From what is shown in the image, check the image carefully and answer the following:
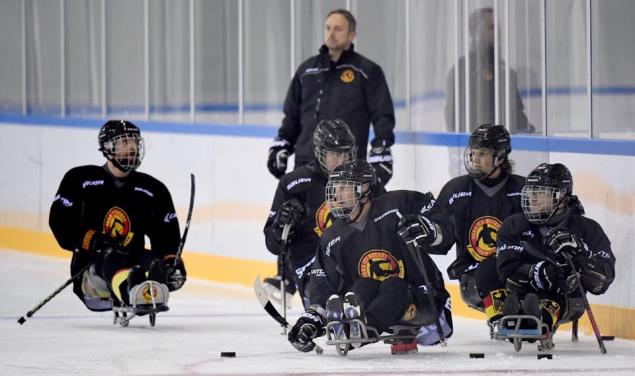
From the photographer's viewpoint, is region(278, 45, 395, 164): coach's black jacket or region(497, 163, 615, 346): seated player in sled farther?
region(278, 45, 395, 164): coach's black jacket

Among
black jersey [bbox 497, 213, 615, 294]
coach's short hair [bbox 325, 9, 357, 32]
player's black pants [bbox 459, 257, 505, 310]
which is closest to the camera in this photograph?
black jersey [bbox 497, 213, 615, 294]

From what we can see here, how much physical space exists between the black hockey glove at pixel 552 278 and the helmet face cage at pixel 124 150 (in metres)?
2.21

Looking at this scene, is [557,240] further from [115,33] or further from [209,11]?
[115,33]

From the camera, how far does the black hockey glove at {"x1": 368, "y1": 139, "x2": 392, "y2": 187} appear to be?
29.2ft

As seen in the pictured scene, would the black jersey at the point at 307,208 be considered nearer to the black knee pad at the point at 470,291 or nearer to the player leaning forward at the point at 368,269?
the black knee pad at the point at 470,291

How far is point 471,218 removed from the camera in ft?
26.9

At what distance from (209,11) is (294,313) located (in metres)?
3.29

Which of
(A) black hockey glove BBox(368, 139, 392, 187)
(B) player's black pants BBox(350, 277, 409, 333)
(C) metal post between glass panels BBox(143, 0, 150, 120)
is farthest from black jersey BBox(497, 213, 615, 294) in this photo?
(C) metal post between glass panels BBox(143, 0, 150, 120)

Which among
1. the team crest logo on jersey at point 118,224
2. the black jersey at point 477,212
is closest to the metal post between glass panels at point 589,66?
the black jersey at point 477,212

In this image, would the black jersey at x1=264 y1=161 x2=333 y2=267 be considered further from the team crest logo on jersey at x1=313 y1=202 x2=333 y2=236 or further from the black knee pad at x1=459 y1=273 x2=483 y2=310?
the black knee pad at x1=459 y1=273 x2=483 y2=310

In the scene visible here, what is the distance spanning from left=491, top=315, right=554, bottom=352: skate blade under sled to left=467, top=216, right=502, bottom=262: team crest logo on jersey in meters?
0.78

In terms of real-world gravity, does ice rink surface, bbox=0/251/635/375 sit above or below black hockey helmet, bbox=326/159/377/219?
below

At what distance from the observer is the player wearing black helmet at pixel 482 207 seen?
8.05m

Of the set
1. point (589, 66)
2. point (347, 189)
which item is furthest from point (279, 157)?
point (347, 189)
